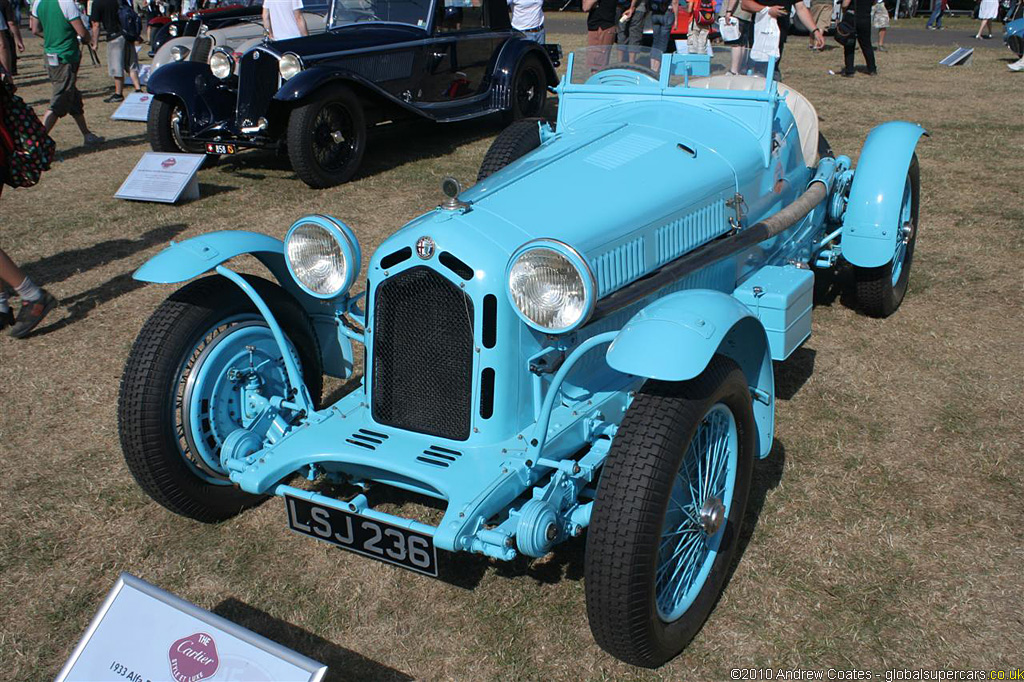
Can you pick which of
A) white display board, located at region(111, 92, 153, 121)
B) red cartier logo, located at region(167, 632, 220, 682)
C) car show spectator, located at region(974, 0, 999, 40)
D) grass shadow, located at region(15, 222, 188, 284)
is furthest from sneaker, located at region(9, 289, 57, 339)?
car show spectator, located at region(974, 0, 999, 40)

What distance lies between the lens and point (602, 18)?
1009 centimetres

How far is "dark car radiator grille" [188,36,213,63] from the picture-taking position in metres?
8.65

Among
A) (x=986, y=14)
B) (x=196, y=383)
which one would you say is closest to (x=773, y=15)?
(x=196, y=383)

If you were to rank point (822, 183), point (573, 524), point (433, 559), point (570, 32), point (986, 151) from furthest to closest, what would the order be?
point (570, 32) < point (986, 151) < point (822, 183) < point (573, 524) < point (433, 559)

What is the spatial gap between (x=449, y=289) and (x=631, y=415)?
2.38ft

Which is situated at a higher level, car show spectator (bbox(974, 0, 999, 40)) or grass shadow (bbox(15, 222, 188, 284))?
A: car show spectator (bbox(974, 0, 999, 40))

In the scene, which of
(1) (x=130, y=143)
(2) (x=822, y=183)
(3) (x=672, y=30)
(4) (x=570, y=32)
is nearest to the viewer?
(2) (x=822, y=183)

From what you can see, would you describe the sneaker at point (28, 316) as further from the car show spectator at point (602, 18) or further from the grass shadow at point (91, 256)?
the car show spectator at point (602, 18)

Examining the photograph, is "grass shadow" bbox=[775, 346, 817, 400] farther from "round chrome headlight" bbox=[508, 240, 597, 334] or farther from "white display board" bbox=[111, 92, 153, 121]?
"white display board" bbox=[111, 92, 153, 121]

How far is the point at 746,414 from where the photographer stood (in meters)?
2.73

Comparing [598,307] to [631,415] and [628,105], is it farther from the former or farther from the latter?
[628,105]

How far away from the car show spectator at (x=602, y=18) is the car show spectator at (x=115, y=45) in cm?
611

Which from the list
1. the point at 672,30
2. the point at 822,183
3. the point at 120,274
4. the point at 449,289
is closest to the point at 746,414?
the point at 449,289

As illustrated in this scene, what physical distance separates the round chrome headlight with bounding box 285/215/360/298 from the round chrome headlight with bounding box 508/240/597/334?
68 cm
